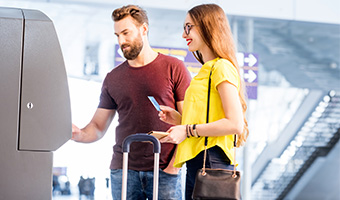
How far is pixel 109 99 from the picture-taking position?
2777mm

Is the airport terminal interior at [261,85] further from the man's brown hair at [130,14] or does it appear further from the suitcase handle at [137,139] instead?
the suitcase handle at [137,139]

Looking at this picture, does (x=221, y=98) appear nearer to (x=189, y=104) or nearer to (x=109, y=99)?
(x=189, y=104)

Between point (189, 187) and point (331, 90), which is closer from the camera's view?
point (189, 187)

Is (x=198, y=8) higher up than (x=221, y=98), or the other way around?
(x=198, y=8)

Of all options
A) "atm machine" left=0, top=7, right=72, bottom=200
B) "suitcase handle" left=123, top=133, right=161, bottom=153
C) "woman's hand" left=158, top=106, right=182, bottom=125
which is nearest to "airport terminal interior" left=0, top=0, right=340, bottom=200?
"woman's hand" left=158, top=106, right=182, bottom=125

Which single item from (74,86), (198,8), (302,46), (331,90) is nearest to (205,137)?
(198,8)

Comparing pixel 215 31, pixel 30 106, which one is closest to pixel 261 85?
pixel 215 31

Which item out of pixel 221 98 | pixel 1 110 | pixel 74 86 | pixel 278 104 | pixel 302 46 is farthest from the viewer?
pixel 278 104

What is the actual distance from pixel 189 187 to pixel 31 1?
14.6 ft

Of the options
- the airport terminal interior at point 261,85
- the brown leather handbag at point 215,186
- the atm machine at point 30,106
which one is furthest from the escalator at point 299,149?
the atm machine at point 30,106

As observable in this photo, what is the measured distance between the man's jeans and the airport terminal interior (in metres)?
3.36

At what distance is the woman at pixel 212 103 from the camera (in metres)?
2.00

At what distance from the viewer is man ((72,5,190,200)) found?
8.42ft

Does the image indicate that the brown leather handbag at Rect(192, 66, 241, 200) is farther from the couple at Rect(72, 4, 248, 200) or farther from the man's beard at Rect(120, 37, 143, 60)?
the man's beard at Rect(120, 37, 143, 60)
